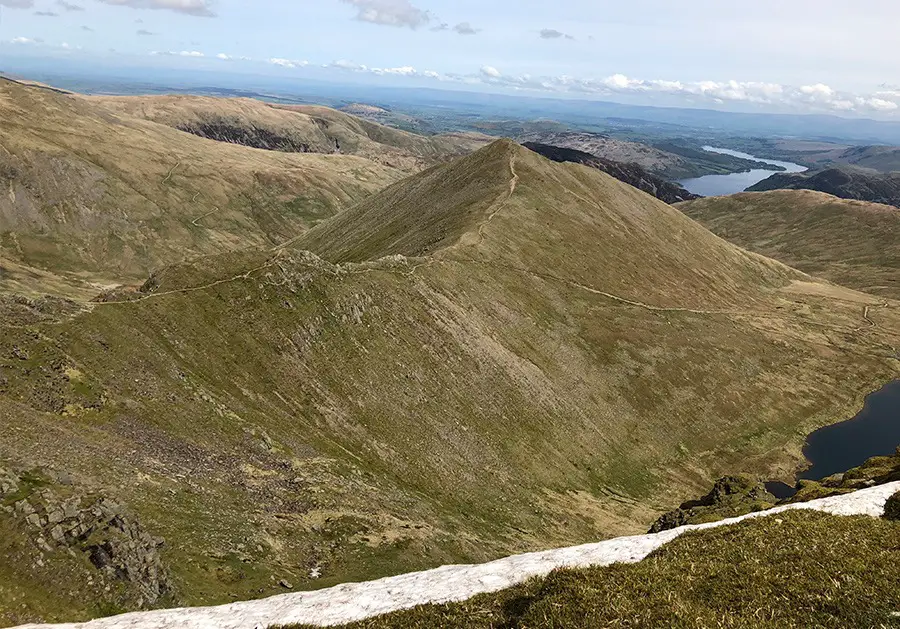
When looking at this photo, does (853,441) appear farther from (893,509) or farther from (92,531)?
(92,531)

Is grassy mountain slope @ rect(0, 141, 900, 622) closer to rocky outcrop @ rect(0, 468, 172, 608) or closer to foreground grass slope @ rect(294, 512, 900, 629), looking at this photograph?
rocky outcrop @ rect(0, 468, 172, 608)

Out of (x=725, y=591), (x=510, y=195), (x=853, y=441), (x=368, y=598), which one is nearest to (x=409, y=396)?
(x=368, y=598)

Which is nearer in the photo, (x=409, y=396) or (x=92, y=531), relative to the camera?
(x=92, y=531)

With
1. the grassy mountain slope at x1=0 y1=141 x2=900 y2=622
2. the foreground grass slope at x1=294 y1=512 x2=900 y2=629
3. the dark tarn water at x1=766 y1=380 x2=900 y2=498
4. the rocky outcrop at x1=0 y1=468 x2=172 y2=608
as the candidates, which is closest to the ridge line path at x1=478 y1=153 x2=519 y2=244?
the grassy mountain slope at x1=0 y1=141 x2=900 y2=622

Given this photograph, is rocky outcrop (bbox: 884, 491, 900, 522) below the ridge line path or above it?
below

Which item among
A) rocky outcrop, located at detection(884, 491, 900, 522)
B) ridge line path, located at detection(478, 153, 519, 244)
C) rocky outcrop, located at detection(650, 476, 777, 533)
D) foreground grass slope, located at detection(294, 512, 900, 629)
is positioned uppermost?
ridge line path, located at detection(478, 153, 519, 244)
